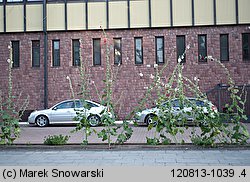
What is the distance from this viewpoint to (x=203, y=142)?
29.0 ft

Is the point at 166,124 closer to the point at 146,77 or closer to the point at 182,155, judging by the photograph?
the point at 182,155

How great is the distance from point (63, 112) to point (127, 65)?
5.06 metres

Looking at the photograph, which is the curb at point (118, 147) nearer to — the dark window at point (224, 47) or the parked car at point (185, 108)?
the parked car at point (185, 108)

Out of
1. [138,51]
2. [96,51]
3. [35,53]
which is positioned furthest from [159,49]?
[35,53]

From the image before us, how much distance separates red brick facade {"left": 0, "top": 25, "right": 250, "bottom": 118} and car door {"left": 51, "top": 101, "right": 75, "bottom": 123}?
2735mm

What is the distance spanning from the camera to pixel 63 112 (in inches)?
653

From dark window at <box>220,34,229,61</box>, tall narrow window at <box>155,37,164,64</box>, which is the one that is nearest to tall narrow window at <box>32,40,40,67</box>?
tall narrow window at <box>155,37,164,64</box>

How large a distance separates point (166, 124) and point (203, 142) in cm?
116

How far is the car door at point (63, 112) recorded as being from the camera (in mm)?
16484

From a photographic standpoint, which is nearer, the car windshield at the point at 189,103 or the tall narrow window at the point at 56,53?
the car windshield at the point at 189,103

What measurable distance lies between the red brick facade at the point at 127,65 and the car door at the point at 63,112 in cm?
273

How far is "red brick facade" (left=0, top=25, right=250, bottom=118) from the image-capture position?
62.2 ft

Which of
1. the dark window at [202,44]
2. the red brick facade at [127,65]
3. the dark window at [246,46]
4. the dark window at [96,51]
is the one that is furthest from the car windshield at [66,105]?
the dark window at [246,46]

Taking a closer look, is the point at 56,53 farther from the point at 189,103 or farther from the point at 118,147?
the point at 189,103
